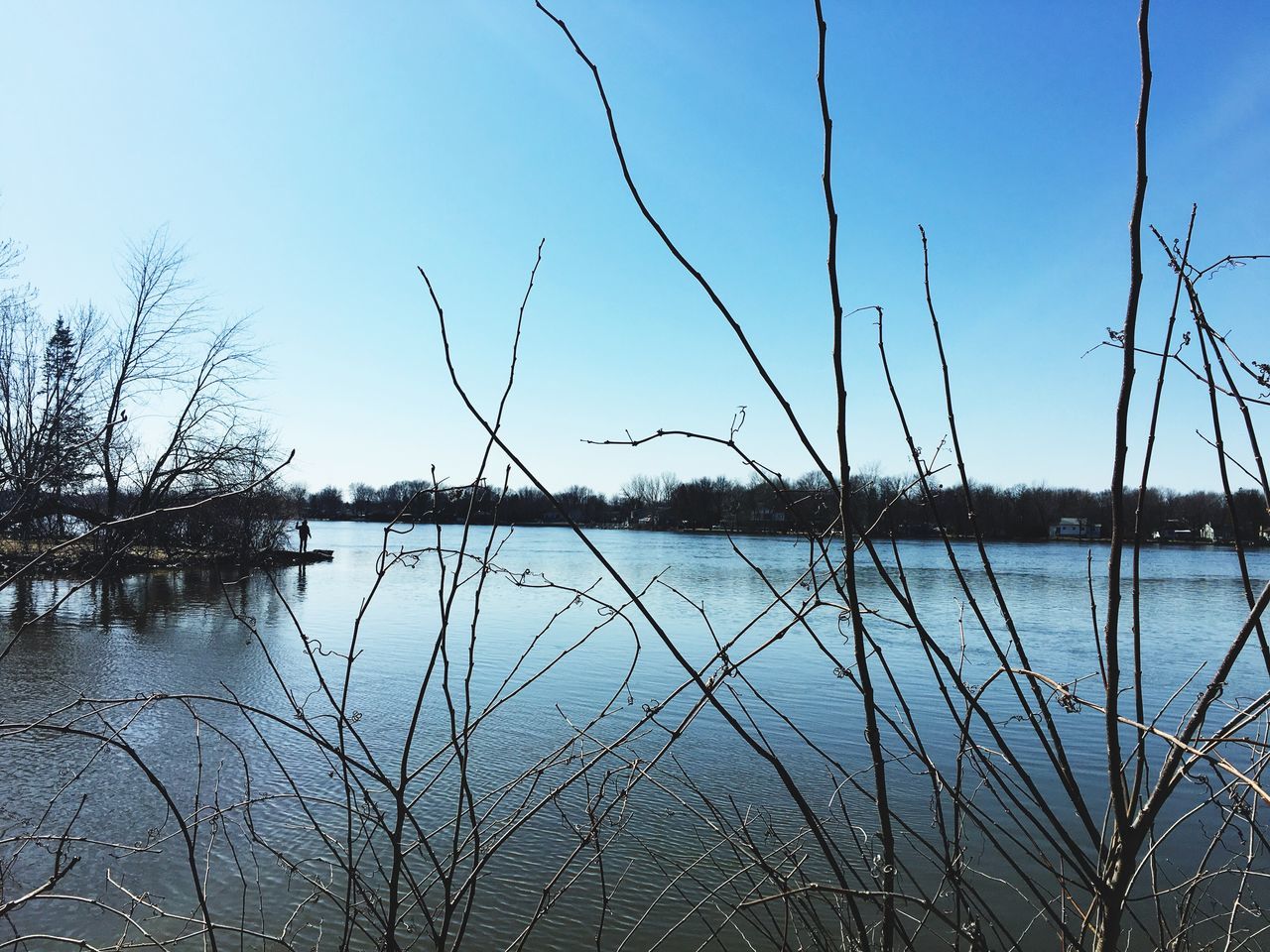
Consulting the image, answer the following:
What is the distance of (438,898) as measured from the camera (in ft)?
16.0

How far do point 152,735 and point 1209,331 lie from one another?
31.2 feet

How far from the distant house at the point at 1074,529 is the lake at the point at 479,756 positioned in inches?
2953

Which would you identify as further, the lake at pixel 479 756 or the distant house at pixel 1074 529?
the distant house at pixel 1074 529

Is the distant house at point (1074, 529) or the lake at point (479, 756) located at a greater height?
the distant house at point (1074, 529)

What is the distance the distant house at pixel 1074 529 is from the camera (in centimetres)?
8775

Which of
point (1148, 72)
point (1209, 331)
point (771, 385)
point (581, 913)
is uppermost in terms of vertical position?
point (1148, 72)

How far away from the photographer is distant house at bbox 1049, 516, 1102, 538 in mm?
87750

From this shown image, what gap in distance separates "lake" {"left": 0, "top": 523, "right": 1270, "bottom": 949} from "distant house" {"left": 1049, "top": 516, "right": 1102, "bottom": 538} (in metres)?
75.0

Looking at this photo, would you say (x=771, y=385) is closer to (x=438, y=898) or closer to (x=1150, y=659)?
(x=438, y=898)

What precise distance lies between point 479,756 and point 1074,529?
10117 centimetres

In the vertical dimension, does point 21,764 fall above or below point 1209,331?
below

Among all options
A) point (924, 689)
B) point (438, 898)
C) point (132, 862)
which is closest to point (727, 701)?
point (924, 689)

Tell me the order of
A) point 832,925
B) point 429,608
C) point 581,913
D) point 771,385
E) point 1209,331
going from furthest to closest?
point 429,608, point 581,913, point 832,925, point 1209,331, point 771,385

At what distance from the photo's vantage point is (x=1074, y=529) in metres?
95.5
